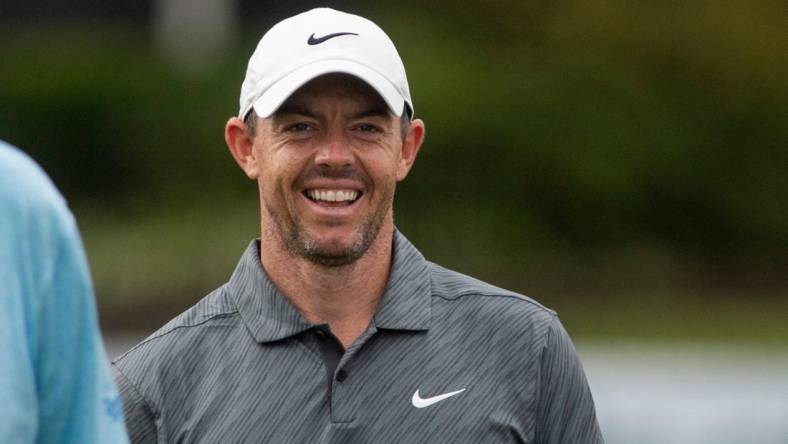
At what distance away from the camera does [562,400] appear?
341 centimetres

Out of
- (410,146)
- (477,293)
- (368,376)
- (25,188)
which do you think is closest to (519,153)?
(410,146)

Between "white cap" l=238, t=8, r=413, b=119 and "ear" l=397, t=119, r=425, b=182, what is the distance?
0.10 metres

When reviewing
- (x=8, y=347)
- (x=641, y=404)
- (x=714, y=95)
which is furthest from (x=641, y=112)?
(x=8, y=347)

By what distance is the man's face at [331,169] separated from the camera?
3.45 metres

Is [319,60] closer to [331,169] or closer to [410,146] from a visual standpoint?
[331,169]

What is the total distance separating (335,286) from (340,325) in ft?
0.26

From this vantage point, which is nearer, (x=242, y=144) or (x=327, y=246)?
(x=327, y=246)

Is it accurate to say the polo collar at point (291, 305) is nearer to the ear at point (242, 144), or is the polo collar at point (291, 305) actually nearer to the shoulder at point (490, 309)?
the shoulder at point (490, 309)

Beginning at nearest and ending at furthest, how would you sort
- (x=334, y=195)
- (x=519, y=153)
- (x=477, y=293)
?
1. (x=334, y=195)
2. (x=477, y=293)
3. (x=519, y=153)

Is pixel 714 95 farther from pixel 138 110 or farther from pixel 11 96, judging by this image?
pixel 11 96

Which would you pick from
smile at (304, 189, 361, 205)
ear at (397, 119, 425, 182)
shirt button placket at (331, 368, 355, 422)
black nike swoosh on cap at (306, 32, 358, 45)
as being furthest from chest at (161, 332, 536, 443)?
black nike swoosh on cap at (306, 32, 358, 45)

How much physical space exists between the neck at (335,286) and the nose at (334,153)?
0.60ft

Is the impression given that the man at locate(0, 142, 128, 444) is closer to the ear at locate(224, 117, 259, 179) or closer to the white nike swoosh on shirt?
the white nike swoosh on shirt

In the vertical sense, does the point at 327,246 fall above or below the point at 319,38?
below
